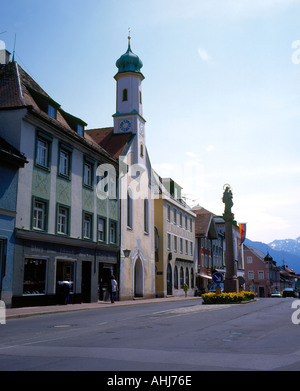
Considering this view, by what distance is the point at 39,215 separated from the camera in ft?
80.1

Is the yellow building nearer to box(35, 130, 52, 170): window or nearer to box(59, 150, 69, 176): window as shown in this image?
box(59, 150, 69, 176): window

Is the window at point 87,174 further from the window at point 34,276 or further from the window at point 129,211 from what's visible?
the window at point 129,211

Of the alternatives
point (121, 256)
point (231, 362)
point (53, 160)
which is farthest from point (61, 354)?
point (121, 256)

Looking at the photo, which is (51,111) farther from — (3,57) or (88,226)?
(88,226)

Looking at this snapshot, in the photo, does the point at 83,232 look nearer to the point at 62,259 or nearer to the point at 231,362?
the point at 62,259

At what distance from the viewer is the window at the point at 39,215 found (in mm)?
23836

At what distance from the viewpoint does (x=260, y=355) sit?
7.74 metres

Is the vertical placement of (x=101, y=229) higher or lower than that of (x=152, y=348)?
higher

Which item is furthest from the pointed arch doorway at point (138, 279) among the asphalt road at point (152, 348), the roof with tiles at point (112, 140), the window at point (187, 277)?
the asphalt road at point (152, 348)

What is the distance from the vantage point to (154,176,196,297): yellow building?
4684 cm

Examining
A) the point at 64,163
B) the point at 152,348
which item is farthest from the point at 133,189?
the point at 152,348

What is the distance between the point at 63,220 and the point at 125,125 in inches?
666

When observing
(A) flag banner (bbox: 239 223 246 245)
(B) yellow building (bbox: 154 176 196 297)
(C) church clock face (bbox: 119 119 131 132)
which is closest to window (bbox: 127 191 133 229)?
(C) church clock face (bbox: 119 119 131 132)
